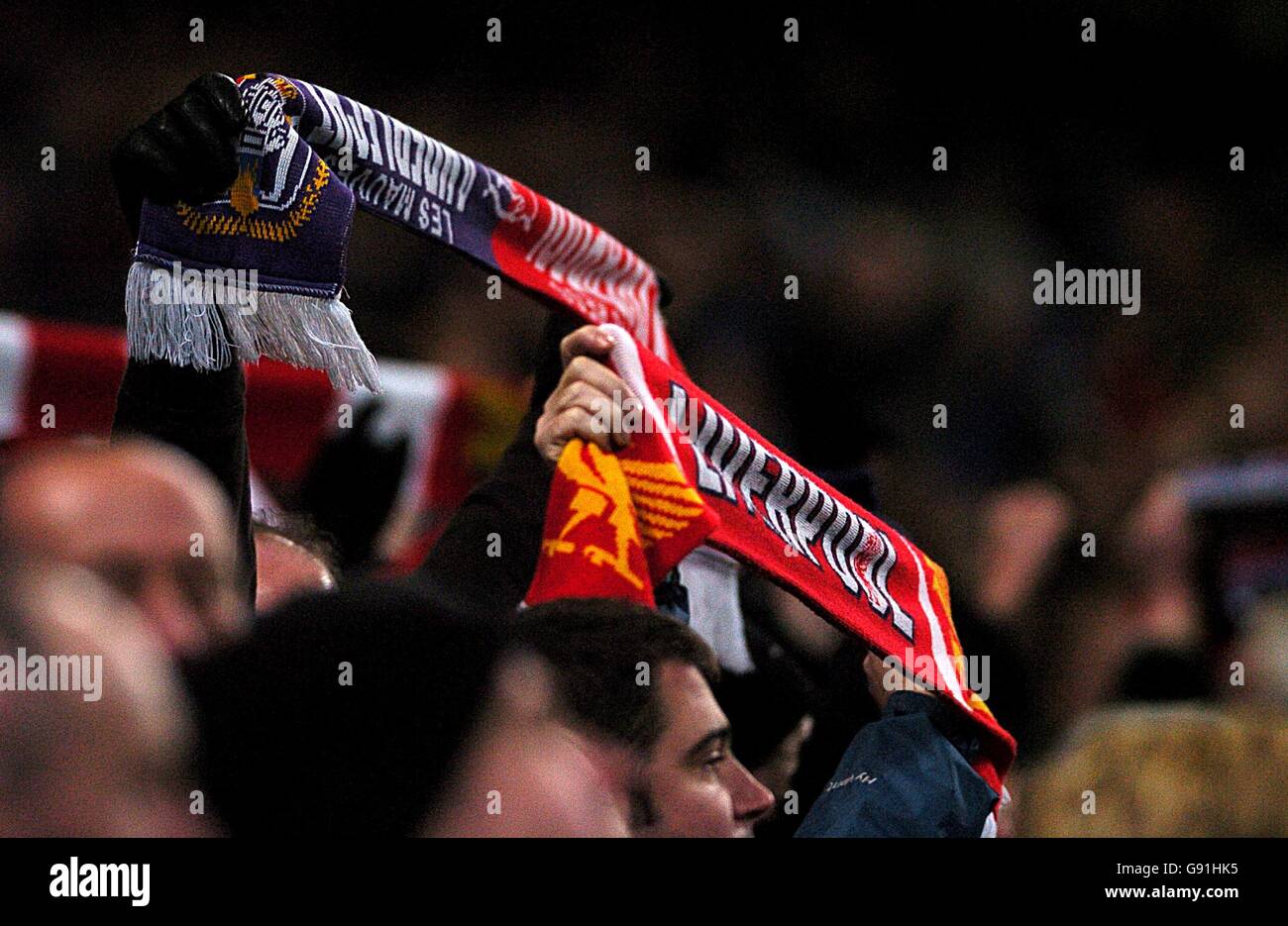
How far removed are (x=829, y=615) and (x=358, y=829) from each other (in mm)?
737

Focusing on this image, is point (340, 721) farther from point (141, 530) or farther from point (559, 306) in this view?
point (559, 306)

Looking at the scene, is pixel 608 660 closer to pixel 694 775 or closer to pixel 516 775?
pixel 694 775

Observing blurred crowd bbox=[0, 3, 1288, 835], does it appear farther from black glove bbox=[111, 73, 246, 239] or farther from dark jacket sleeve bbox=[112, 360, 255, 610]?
black glove bbox=[111, 73, 246, 239]

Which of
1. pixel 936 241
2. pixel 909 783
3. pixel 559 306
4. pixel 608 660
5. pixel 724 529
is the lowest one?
pixel 909 783

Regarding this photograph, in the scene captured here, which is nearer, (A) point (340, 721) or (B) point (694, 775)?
(A) point (340, 721)

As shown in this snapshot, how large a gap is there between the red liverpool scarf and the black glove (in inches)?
16.1

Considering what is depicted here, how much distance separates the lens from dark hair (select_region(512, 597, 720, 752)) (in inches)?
58.5

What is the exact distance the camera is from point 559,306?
5.93 ft

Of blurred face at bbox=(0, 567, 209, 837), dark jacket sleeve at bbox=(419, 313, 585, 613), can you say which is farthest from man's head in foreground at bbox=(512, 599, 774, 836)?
blurred face at bbox=(0, 567, 209, 837)

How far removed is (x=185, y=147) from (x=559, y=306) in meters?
0.52

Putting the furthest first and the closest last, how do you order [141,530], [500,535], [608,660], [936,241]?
[936,241] < [500,535] < [608,660] < [141,530]

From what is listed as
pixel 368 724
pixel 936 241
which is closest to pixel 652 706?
pixel 368 724

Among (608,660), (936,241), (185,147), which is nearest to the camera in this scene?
(185,147)

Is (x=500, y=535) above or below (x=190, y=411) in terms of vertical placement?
below
